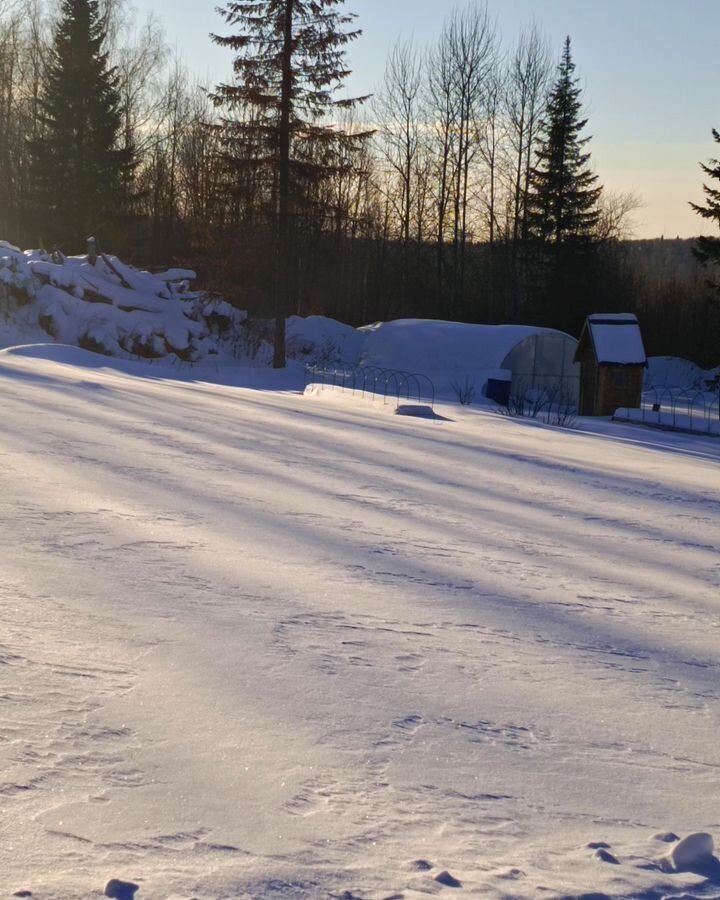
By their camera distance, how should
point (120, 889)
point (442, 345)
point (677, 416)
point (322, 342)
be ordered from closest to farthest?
point (120, 889) → point (677, 416) → point (442, 345) → point (322, 342)

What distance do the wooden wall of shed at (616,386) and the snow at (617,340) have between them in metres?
0.20

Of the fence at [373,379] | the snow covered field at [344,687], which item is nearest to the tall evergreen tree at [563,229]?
the fence at [373,379]

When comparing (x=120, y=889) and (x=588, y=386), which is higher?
(x=588, y=386)

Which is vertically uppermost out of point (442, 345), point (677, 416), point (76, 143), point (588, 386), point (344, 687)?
point (76, 143)

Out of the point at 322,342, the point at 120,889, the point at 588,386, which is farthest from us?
the point at 322,342

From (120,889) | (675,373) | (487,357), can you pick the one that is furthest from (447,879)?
(675,373)

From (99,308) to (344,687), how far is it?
2381cm

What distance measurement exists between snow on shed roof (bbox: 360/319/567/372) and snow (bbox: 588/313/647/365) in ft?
8.53

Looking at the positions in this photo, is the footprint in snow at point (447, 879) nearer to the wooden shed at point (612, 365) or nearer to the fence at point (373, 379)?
the fence at point (373, 379)

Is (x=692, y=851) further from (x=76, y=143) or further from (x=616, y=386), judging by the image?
(x=76, y=143)

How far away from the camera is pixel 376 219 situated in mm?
46438

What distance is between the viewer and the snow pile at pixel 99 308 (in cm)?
2502

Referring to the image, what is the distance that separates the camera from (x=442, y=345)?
1132 inches

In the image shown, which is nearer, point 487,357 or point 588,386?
point 588,386
